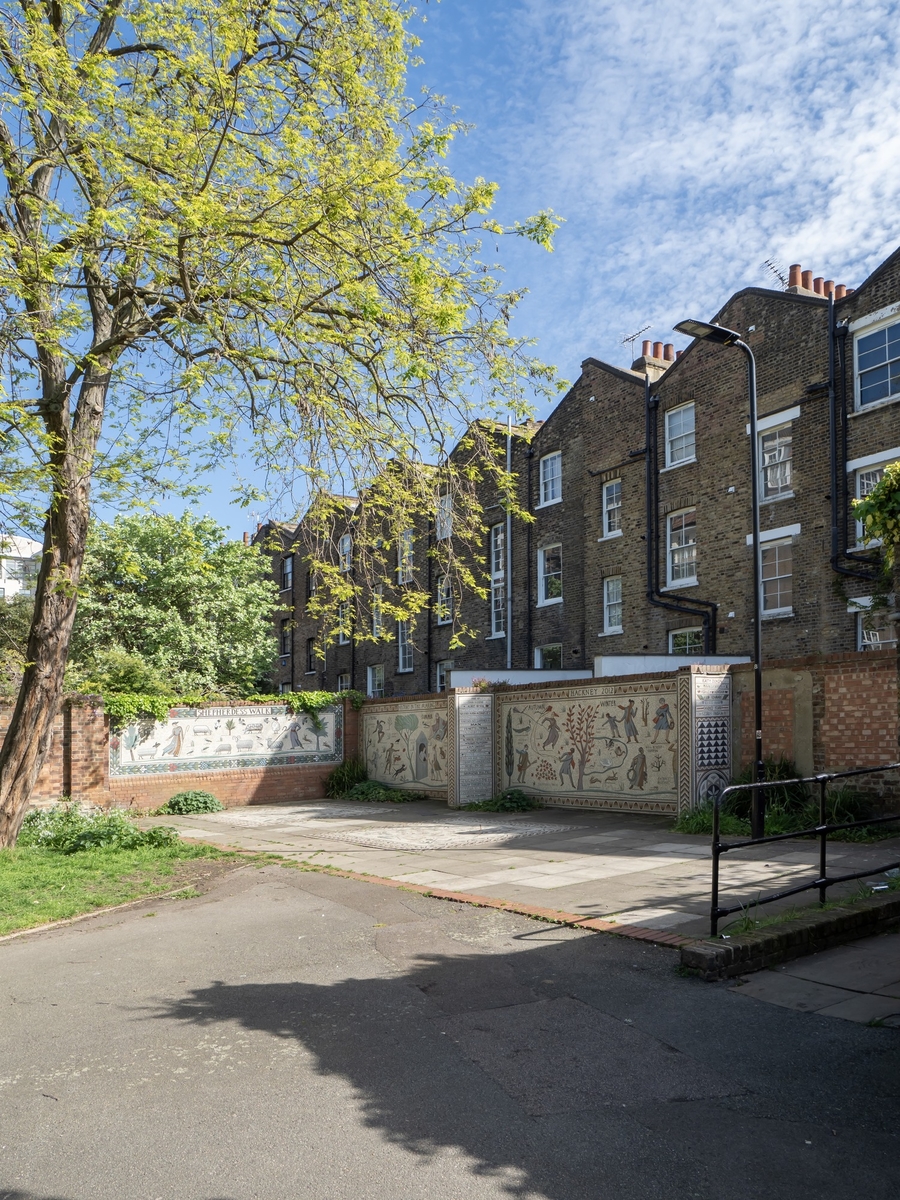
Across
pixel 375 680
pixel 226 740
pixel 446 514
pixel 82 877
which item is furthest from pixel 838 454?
pixel 375 680

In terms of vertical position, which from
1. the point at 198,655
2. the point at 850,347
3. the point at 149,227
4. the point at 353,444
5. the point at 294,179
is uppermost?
the point at 850,347

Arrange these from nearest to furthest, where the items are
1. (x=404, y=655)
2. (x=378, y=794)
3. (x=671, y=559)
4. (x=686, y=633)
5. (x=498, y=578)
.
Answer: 1. (x=378, y=794)
2. (x=686, y=633)
3. (x=671, y=559)
4. (x=498, y=578)
5. (x=404, y=655)

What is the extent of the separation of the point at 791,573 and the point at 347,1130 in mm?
19143

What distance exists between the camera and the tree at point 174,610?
27.1 m

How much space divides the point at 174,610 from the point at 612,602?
42.7 feet

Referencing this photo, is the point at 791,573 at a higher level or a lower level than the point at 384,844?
higher

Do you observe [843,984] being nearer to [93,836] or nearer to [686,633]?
[93,836]

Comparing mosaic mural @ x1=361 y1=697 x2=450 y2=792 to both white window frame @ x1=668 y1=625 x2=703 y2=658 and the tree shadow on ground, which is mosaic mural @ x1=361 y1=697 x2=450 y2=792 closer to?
white window frame @ x1=668 y1=625 x2=703 y2=658

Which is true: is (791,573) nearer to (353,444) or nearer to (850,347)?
(850,347)

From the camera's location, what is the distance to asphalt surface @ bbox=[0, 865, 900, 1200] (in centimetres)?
358

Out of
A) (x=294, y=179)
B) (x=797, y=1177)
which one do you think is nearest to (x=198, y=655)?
(x=294, y=179)

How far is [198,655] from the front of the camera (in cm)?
2841


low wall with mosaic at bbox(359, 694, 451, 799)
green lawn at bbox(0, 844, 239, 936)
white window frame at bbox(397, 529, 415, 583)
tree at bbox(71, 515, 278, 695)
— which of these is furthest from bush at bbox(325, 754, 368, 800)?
white window frame at bbox(397, 529, 415, 583)

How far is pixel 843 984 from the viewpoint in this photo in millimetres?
5930
